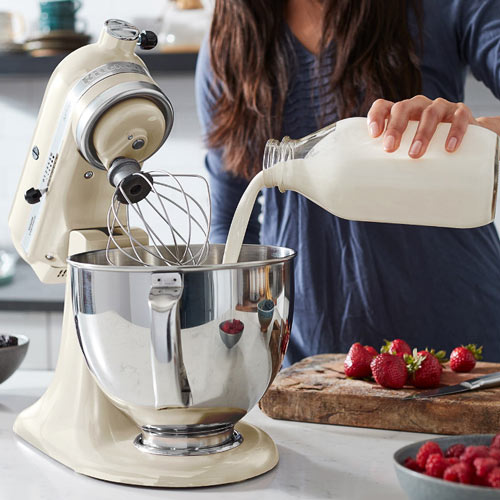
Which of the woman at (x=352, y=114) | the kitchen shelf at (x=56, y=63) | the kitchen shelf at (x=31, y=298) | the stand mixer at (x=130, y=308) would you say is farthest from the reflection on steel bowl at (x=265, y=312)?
the kitchen shelf at (x=56, y=63)

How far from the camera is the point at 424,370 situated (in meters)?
0.94

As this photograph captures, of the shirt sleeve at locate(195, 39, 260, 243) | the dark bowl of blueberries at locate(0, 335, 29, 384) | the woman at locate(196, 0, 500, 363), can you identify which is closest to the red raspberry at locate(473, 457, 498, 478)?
the dark bowl of blueberries at locate(0, 335, 29, 384)

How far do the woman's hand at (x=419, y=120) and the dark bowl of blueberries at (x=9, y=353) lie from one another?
1.77ft

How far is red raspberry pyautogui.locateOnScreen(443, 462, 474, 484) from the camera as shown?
1.88 feet

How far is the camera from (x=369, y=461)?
76cm

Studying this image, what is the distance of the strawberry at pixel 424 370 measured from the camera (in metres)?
0.93

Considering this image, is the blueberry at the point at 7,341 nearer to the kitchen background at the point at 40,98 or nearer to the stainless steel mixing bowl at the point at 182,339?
the stainless steel mixing bowl at the point at 182,339

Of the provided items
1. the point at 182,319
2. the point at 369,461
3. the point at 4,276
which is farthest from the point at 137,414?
the point at 4,276

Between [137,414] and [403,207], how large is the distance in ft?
1.02

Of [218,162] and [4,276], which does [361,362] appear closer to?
[218,162]

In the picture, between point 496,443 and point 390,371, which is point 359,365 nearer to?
point 390,371

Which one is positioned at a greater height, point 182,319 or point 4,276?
point 182,319

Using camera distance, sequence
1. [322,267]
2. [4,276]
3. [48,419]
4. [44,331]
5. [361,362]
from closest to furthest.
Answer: [48,419]
[361,362]
[322,267]
[44,331]
[4,276]

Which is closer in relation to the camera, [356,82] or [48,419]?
[48,419]
